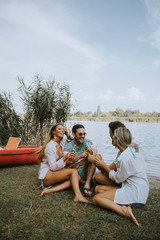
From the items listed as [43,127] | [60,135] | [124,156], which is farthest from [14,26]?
[124,156]

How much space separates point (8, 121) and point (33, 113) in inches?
36.1

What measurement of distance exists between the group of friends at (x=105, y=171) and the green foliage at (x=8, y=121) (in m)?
3.40

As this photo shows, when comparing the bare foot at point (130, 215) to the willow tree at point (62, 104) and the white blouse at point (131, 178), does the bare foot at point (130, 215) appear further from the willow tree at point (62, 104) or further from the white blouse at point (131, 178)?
the willow tree at point (62, 104)

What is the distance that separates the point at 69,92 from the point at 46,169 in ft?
13.9

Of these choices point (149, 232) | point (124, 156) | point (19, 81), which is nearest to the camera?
point (149, 232)

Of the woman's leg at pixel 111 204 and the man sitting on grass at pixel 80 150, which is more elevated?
the man sitting on grass at pixel 80 150

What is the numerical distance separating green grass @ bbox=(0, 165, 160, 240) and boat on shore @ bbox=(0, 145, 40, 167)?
1.88 meters

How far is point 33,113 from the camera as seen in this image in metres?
6.89

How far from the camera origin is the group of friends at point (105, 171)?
255 cm

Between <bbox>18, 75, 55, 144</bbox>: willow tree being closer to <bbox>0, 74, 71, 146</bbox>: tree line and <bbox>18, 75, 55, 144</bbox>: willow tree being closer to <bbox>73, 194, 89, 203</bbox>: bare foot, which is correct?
<bbox>0, 74, 71, 146</bbox>: tree line

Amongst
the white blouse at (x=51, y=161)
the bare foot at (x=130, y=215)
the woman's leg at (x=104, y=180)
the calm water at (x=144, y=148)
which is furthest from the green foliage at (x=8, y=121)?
the bare foot at (x=130, y=215)

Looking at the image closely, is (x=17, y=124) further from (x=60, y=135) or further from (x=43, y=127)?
(x=60, y=135)

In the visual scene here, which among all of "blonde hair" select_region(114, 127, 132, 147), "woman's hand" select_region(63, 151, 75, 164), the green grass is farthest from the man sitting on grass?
"blonde hair" select_region(114, 127, 132, 147)

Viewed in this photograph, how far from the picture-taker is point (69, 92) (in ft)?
23.7
